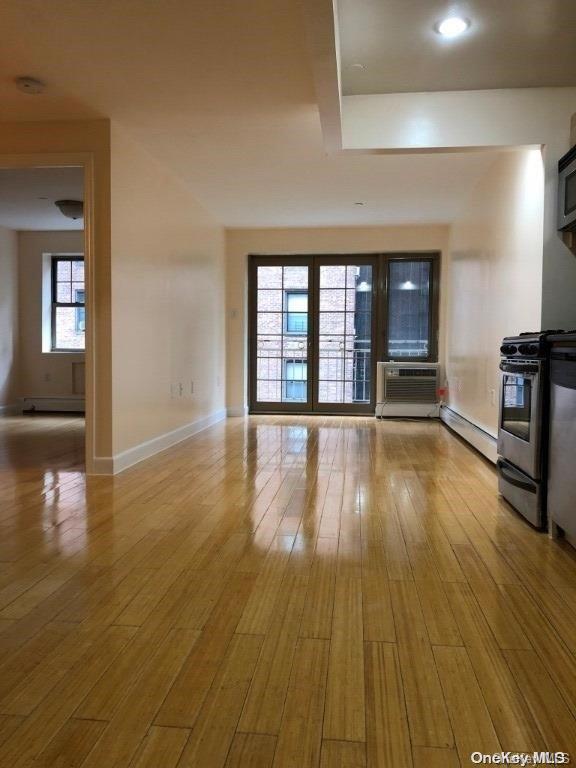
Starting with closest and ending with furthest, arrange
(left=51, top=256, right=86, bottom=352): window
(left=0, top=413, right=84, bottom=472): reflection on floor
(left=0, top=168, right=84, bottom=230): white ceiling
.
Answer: (left=0, top=413, right=84, bottom=472): reflection on floor, (left=0, top=168, right=84, bottom=230): white ceiling, (left=51, top=256, right=86, bottom=352): window

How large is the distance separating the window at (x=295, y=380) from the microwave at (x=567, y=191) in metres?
4.82

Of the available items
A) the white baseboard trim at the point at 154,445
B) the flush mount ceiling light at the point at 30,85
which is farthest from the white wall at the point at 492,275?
the flush mount ceiling light at the point at 30,85

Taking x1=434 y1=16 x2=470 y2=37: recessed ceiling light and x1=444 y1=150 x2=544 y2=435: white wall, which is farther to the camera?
x1=444 y1=150 x2=544 y2=435: white wall

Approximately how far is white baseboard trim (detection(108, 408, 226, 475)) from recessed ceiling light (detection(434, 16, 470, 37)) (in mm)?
3274

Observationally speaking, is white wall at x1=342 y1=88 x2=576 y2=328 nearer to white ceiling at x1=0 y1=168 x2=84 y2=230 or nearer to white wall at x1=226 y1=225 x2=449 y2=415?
white ceiling at x1=0 y1=168 x2=84 y2=230

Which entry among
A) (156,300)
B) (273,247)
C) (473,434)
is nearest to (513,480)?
(473,434)

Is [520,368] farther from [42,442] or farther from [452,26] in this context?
[42,442]

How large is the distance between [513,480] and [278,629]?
1.86m

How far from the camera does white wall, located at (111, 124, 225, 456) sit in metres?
4.11

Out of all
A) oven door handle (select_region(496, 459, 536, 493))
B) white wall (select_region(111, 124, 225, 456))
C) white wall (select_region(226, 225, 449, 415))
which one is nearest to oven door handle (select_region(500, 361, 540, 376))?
oven door handle (select_region(496, 459, 536, 493))

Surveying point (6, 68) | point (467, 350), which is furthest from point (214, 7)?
point (467, 350)

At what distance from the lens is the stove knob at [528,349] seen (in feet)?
9.44

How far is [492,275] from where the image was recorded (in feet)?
15.5

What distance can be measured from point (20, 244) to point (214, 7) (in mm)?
6441
